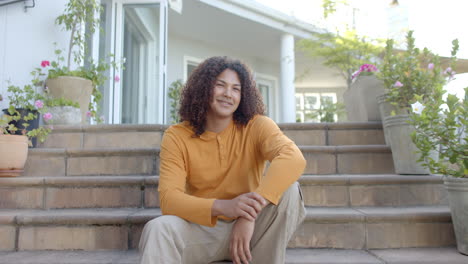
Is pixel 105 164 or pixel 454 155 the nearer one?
pixel 454 155

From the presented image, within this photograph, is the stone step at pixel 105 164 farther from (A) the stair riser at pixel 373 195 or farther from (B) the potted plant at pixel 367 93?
(B) the potted plant at pixel 367 93

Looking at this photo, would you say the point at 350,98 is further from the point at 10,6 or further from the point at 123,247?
the point at 10,6

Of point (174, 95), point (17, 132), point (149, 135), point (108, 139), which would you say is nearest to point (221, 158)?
A: point (149, 135)

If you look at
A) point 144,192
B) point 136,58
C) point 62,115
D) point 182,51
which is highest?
point 182,51

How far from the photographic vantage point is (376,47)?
484 cm

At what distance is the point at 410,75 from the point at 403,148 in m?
0.56

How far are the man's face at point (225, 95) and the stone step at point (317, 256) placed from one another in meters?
0.75

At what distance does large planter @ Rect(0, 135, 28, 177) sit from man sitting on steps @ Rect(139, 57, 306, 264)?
4.30 feet

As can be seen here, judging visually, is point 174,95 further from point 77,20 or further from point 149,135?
point 149,135

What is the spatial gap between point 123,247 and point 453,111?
1844 millimetres

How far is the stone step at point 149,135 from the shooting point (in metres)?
2.53

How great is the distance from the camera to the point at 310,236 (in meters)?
1.68

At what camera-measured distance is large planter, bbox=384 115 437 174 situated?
2086 mm

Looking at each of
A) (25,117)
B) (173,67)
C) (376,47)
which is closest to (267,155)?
Result: (25,117)
